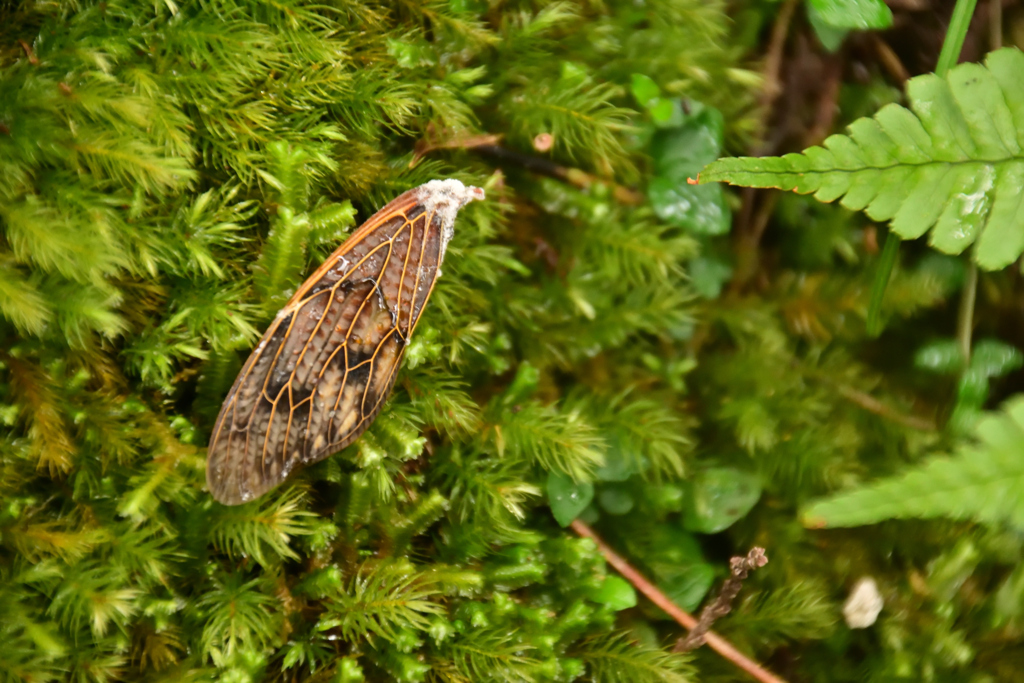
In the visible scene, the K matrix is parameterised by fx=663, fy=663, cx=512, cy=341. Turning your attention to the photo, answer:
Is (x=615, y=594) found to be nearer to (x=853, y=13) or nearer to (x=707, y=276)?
(x=707, y=276)

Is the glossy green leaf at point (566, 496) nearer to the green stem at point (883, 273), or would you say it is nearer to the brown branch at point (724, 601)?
the brown branch at point (724, 601)

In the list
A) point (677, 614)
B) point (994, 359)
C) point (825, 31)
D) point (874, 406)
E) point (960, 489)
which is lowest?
point (677, 614)

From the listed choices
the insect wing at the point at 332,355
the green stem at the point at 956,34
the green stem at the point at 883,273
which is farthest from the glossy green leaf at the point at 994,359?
the insect wing at the point at 332,355

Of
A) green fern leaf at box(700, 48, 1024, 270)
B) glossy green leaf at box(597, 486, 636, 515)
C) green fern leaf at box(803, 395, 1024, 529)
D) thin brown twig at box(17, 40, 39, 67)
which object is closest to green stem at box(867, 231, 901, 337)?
green fern leaf at box(700, 48, 1024, 270)

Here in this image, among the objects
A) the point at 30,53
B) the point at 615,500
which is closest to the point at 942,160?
the point at 615,500

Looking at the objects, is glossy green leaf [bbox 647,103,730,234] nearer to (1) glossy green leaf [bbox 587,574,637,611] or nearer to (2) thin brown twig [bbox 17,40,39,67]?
(1) glossy green leaf [bbox 587,574,637,611]
